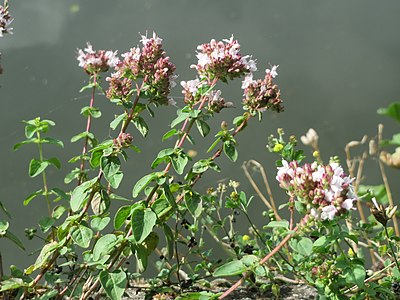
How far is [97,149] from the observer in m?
1.50

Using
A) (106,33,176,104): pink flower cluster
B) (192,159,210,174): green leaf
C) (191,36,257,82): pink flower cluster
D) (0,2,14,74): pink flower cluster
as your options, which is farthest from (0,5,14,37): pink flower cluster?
(192,159,210,174): green leaf

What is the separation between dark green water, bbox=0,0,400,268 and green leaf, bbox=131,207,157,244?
3.87 ft

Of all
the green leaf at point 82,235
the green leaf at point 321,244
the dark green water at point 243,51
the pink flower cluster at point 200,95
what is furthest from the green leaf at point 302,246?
the dark green water at point 243,51

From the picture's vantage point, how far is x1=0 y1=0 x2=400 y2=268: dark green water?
105 inches

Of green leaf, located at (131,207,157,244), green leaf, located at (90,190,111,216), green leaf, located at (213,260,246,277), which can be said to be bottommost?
green leaf, located at (213,260,246,277)

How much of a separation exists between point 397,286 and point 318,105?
1255mm

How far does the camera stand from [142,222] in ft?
4.65

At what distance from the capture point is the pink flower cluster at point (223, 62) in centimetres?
150

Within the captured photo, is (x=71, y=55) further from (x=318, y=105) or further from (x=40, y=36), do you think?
(x=318, y=105)

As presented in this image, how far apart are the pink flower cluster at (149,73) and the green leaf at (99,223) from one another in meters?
0.33

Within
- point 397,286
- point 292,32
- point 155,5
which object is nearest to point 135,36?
point 155,5

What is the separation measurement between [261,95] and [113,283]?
61cm

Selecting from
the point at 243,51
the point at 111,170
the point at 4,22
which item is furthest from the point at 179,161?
the point at 243,51

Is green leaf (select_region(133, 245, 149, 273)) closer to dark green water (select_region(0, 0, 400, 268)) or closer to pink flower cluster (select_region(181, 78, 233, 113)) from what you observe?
pink flower cluster (select_region(181, 78, 233, 113))
